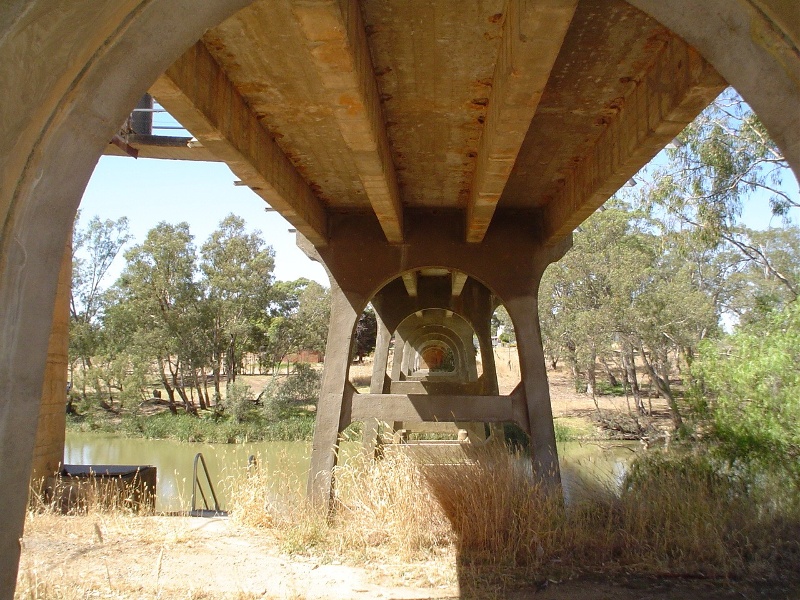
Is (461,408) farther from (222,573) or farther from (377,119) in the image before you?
(377,119)

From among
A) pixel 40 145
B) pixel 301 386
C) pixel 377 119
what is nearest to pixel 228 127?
pixel 377 119

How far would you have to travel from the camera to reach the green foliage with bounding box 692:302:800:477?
27.2 feet

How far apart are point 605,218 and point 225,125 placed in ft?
75.2

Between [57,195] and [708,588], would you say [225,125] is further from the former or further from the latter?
[708,588]

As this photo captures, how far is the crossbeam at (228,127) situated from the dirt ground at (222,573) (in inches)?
134

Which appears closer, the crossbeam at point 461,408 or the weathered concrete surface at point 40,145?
the weathered concrete surface at point 40,145

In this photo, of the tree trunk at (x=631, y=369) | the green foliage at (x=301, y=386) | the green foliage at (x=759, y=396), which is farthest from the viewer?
the green foliage at (x=301, y=386)

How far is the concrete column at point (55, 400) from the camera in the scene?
9.38 m

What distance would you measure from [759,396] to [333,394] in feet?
19.5

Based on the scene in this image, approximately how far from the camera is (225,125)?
500 cm

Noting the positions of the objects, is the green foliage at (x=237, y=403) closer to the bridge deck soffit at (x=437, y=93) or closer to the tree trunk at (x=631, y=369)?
the tree trunk at (x=631, y=369)

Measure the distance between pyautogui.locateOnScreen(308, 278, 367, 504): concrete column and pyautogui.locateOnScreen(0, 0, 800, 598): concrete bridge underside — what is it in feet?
0.10

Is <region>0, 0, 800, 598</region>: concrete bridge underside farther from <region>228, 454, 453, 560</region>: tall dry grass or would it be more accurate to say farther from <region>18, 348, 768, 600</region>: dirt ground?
<region>18, 348, 768, 600</region>: dirt ground

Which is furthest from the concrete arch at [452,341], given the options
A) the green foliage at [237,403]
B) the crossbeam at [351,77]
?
the crossbeam at [351,77]
